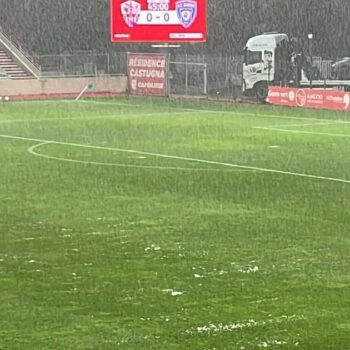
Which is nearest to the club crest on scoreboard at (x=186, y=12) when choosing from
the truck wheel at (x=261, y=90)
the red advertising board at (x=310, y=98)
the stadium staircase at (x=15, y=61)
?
the truck wheel at (x=261, y=90)

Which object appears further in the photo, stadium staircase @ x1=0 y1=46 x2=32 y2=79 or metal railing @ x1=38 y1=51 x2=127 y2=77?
metal railing @ x1=38 y1=51 x2=127 y2=77

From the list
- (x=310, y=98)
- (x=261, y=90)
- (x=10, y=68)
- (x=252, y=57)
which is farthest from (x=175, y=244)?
(x=10, y=68)

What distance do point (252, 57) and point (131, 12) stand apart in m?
6.45

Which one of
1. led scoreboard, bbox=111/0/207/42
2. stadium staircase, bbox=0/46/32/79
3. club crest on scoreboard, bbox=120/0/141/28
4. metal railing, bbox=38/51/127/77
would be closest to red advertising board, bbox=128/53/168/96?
led scoreboard, bbox=111/0/207/42

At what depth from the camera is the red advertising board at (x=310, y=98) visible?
4062 cm

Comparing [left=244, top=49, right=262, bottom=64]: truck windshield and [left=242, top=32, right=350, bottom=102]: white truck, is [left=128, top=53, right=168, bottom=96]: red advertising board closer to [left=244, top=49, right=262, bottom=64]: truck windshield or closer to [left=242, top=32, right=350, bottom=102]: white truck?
[left=244, top=49, right=262, bottom=64]: truck windshield

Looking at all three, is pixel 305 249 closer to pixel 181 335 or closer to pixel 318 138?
pixel 181 335

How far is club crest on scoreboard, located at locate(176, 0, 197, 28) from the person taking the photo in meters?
52.9

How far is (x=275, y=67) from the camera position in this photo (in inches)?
2003

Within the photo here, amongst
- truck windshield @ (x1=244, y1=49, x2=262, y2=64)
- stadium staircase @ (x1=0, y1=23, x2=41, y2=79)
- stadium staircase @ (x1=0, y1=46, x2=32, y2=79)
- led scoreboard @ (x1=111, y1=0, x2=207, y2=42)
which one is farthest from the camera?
stadium staircase @ (x1=0, y1=23, x2=41, y2=79)

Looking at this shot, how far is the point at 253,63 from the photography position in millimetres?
51156

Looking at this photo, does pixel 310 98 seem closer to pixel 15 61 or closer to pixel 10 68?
pixel 10 68

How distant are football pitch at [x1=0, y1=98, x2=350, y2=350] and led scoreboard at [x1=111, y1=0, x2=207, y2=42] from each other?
77.4ft

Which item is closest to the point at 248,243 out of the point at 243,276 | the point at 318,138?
the point at 243,276
